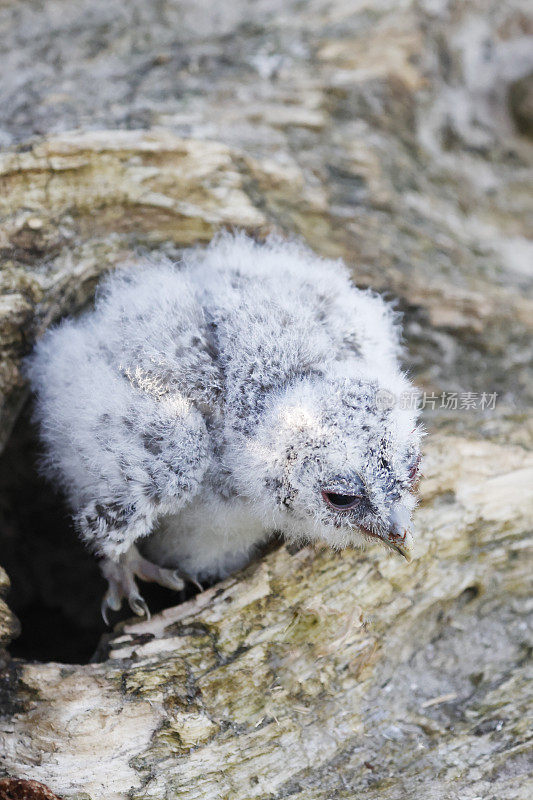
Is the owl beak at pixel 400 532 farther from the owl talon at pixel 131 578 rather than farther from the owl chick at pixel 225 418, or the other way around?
the owl talon at pixel 131 578

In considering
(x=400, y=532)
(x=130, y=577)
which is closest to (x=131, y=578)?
(x=130, y=577)

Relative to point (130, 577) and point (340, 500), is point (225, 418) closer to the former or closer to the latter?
point (340, 500)

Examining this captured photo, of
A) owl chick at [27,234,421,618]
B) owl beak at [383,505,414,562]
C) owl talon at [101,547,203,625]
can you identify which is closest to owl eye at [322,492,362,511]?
owl chick at [27,234,421,618]

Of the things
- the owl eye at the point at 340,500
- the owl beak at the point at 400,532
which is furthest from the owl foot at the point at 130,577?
the owl beak at the point at 400,532

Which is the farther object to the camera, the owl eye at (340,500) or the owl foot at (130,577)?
the owl foot at (130,577)

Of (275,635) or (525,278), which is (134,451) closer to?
(275,635)

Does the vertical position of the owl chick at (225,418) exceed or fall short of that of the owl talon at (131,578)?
it exceeds it
